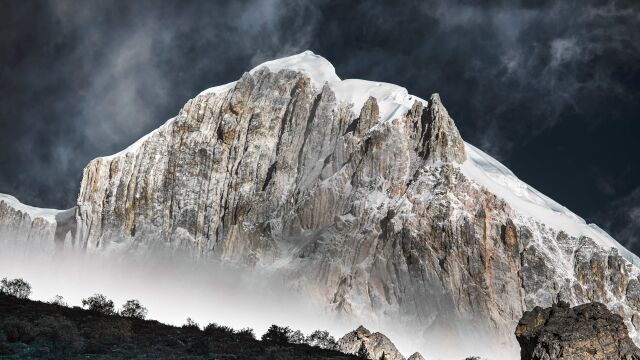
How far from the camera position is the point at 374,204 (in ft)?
606

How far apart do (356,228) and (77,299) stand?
3131 inches

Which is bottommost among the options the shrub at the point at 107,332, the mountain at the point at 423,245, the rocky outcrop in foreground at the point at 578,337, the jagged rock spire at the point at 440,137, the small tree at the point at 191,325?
the shrub at the point at 107,332

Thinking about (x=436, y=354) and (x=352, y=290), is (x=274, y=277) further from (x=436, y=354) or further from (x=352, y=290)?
(x=436, y=354)

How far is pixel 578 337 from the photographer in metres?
53.2

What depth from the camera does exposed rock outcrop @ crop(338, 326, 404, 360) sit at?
278 feet

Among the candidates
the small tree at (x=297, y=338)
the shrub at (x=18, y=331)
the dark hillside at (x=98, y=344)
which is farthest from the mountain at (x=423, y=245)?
the shrub at (x=18, y=331)

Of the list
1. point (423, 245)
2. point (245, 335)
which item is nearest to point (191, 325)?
point (245, 335)

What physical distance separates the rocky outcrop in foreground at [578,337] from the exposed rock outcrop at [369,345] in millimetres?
29189

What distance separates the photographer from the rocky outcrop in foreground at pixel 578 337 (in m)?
52.7

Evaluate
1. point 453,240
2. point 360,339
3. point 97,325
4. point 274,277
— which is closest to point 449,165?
point 453,240

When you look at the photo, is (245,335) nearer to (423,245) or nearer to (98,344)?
(98,344)

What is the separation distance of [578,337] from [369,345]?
36947 mm

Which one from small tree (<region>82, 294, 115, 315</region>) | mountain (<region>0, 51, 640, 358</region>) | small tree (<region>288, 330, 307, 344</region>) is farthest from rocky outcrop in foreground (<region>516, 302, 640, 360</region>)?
mountain (<region>0, 51, 640, 358</region>)

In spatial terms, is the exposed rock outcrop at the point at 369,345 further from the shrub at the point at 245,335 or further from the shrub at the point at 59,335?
the shrub at the point at 59,335
